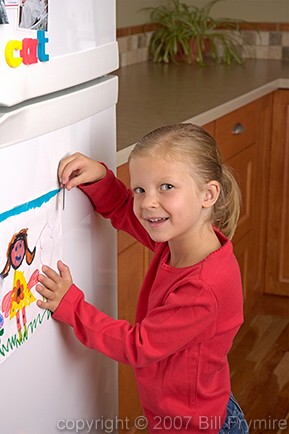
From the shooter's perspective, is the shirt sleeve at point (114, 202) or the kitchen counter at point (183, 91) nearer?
the shirt sleeve at point (114, 202)

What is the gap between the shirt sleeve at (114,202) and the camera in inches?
52.9

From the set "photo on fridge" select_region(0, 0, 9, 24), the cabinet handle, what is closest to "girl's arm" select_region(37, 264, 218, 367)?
"photo on fridge" select_region(0, 0, 9, 24)

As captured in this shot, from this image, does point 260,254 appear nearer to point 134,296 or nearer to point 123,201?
point 134,296

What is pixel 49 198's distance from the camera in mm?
1151

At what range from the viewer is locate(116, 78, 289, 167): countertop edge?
170cm

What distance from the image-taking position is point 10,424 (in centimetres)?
111

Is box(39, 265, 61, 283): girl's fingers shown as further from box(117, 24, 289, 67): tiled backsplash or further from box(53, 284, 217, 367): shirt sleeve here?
box(117, 24, 289, 67): tiled backsplash

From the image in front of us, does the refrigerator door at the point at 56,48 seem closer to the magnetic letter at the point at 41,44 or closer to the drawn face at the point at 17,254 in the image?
the magnetic letter at the point at 41,44

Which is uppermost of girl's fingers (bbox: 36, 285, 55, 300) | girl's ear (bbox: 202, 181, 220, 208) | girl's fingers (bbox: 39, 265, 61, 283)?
girl's ear (bbox: 202, 181, 220, 208)

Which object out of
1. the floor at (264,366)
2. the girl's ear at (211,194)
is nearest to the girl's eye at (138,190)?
the girl's ear at (211,194)

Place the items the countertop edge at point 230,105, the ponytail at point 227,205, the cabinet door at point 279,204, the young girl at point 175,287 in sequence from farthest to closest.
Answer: the cabinet door at point 279,204
the countertop edge at point 230,105
the ponytail at point 227,205
the young girl at point 175,287

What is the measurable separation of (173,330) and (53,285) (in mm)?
217

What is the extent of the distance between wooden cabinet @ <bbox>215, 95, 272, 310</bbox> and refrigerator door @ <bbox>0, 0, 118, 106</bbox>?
115cm

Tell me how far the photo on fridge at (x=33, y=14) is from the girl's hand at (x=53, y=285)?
1.19ft
